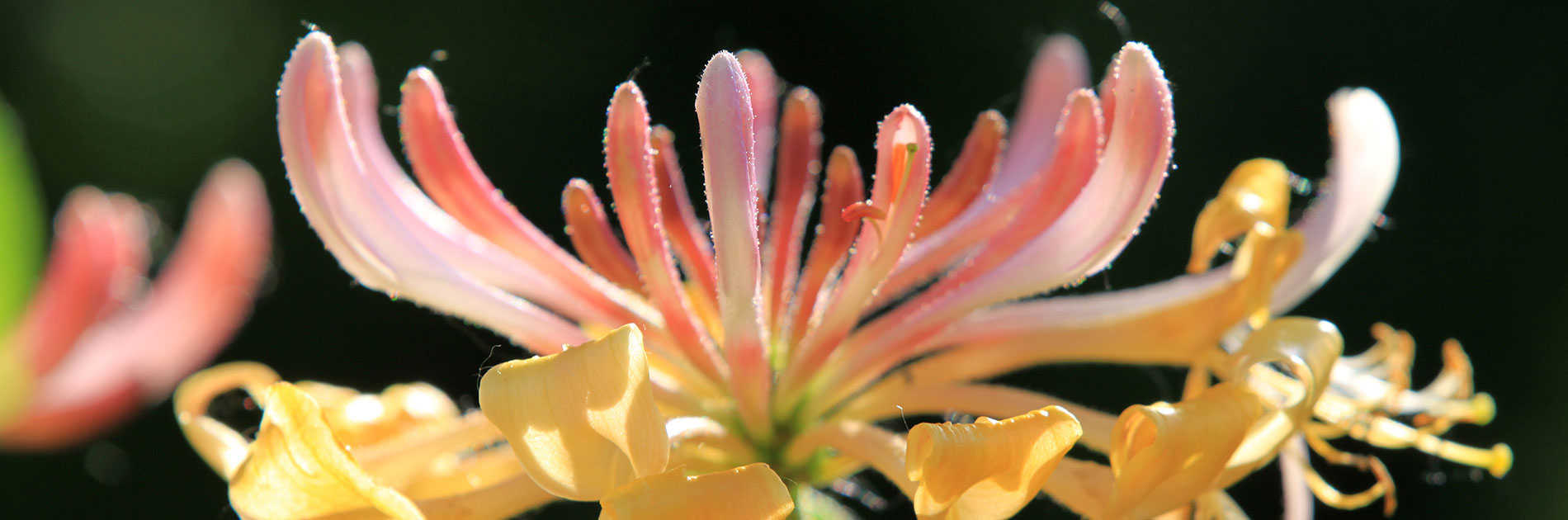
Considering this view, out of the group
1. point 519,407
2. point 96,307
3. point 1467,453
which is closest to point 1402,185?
point 1467,453

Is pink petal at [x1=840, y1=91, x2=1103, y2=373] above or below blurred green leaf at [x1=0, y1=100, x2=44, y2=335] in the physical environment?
above

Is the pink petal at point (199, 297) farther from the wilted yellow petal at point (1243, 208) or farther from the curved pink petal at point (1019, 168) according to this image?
the wilted yellow petal at point (1243, 208)

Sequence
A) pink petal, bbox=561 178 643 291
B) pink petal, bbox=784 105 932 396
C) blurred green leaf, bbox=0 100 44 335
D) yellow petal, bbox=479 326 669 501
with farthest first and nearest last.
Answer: blurred green leaf, bbox=0 100 44 335, pink petal, bbox=561 178 643 291, pink petal, bbox=784 105 932 396, yellow petal, bbox=479 326 669 501

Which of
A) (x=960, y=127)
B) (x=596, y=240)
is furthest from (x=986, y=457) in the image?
(x=960, y=127)

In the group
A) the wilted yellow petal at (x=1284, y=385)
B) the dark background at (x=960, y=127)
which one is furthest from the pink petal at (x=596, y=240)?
the dark background at (x=960, y=127)

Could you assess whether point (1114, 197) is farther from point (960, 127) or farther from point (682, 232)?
point (960, 127)

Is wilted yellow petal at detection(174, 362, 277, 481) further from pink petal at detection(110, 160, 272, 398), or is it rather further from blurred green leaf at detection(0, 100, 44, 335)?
pink petal at detection(110, 160, 272, 398)

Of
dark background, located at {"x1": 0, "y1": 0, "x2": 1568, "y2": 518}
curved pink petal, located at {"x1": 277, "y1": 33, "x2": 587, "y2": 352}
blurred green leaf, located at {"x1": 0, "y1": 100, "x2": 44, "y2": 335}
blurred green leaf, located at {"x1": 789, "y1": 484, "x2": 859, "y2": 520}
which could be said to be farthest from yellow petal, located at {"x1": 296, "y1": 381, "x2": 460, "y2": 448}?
dark background, located at {"x1": 0, "y1": 0, "x2": 1568, "y2": 518}
